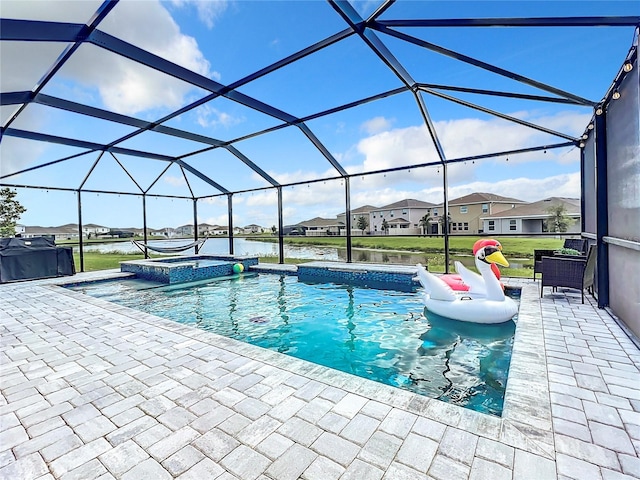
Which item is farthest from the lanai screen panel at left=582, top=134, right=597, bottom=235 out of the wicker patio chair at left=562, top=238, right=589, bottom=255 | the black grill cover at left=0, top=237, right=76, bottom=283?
the black grill cover at left=0, top=237, right=76, bottom=283

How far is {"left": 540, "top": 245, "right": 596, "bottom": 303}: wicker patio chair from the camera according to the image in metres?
4.38

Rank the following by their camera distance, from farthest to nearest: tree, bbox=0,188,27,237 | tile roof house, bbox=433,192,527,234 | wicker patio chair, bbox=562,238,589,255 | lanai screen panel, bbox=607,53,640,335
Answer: tile roof house, bbox=433,192,527,234 < tree, bbox=0,188,27,237 < wicker patio chair, bbox=562,238,589,255 < lanai screen panel, bbox=607,53,640,335

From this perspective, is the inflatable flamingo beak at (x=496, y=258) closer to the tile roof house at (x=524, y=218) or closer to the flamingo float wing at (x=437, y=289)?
the flamingo float wing at (x=437, y=289)

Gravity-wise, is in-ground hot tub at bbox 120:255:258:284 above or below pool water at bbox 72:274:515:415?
above

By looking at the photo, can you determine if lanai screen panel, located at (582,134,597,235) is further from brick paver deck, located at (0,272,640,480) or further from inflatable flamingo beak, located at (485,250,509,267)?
brick paver deck, located at (0,272,640,480)

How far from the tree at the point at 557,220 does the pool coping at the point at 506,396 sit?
13.9 m

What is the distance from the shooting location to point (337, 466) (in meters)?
1.51

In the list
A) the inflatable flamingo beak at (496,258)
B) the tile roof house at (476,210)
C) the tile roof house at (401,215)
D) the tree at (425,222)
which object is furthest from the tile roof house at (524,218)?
the inflatable flamingo beak at (496,258)

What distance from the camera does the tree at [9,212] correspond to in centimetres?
1867

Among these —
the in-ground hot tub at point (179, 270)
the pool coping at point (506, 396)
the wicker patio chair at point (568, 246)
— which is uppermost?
the wicker patio chair at point (568, 246)

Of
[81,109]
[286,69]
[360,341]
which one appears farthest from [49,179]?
[360,341]

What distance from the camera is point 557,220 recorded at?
48.9 ft

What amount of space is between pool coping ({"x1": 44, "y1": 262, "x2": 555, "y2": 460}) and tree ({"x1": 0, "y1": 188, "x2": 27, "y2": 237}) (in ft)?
74.2

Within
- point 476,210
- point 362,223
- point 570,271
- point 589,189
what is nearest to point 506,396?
point 570,271
